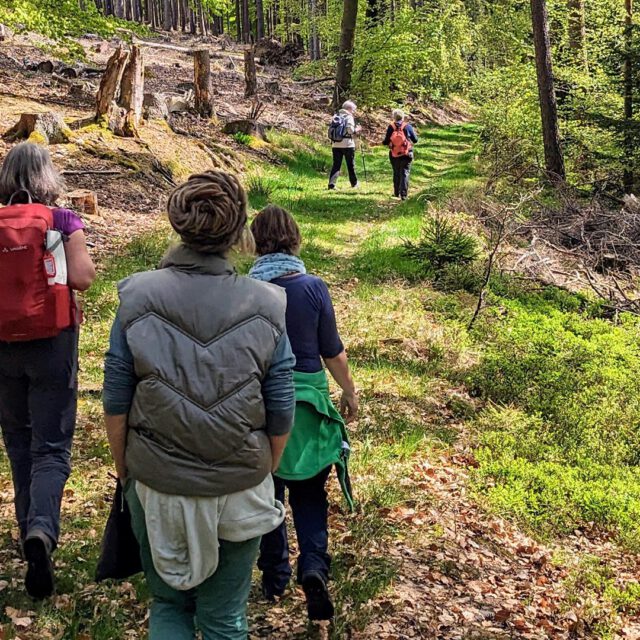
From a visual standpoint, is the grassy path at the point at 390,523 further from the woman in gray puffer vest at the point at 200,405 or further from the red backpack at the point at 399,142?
the red backpack at the point at 399,142

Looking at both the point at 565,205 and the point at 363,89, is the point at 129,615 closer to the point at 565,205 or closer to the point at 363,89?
the point at 565,205

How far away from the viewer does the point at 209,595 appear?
2682 millimetres

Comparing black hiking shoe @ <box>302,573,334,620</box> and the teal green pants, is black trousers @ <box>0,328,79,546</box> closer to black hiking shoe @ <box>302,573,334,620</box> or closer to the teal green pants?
the teal green pants

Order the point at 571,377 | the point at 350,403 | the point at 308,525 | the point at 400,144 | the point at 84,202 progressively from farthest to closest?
the point at 400,144
the point at 84,202
the point at 571,377
the point at 350,403
the point at 308,525

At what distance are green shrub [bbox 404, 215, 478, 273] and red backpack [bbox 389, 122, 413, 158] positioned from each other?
4.66 meters

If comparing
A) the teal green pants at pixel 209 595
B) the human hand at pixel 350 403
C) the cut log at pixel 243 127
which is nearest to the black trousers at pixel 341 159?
the cut log at pixel 243 127

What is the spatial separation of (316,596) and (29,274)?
2120 millimetres

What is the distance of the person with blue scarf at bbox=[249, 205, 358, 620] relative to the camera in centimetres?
363

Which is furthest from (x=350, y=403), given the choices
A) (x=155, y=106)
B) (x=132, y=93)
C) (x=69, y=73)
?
(x=69, y=73)

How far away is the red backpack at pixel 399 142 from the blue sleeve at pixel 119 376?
540 inches

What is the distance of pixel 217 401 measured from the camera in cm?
250

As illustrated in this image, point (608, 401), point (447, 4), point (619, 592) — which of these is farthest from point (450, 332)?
point (447, 4)

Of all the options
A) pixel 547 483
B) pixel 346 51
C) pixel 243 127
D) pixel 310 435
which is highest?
pixel 346 51

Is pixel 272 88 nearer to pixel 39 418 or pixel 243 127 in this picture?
pixel 243 127
